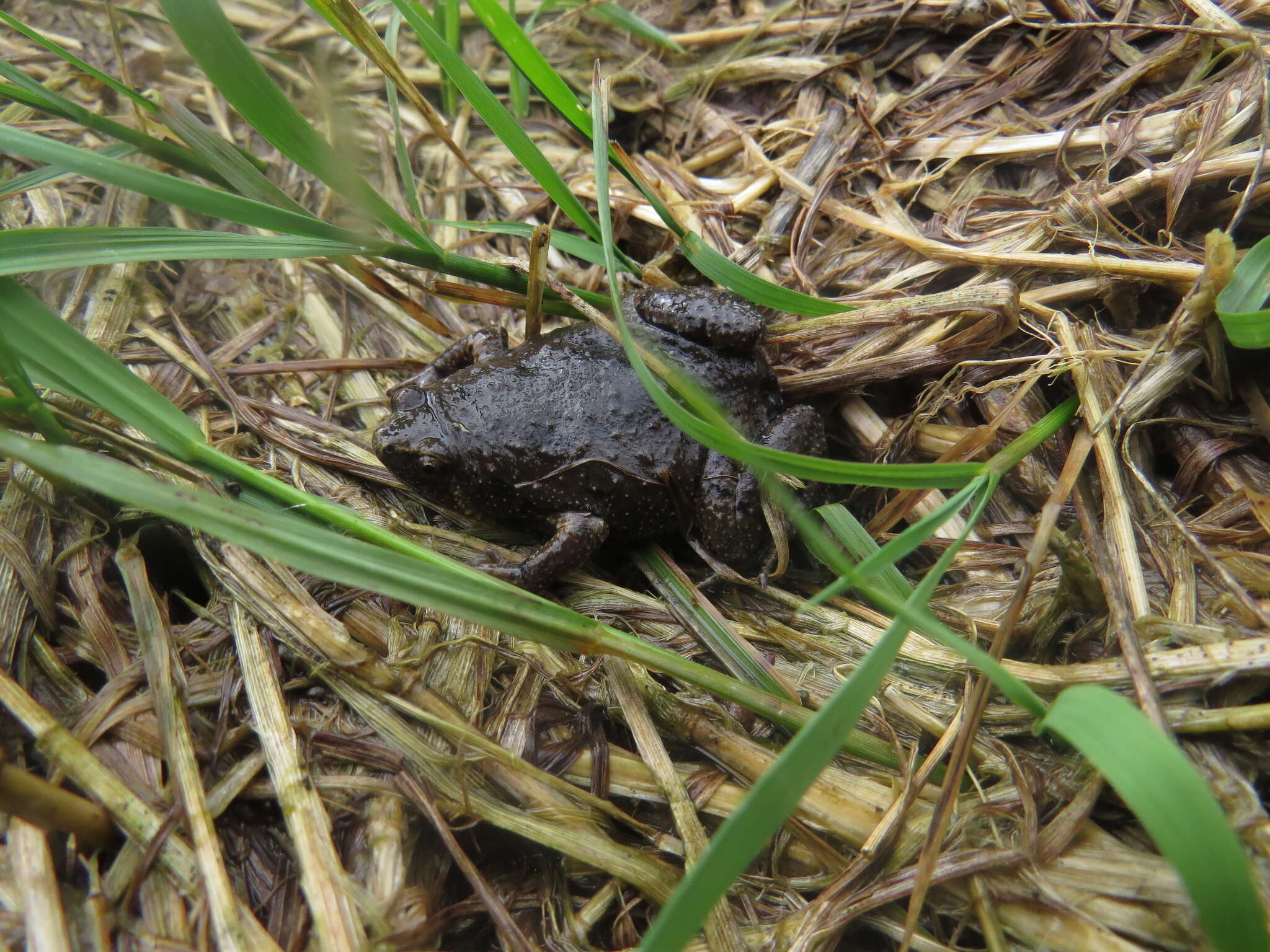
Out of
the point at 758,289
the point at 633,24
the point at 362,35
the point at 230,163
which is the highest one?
the point at 633,24

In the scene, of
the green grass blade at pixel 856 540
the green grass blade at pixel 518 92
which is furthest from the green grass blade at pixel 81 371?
the green grass blade at pixel 518 92

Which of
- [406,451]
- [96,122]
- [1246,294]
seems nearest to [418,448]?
[406,451]

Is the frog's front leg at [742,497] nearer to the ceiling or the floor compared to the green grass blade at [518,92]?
nearer to the floor

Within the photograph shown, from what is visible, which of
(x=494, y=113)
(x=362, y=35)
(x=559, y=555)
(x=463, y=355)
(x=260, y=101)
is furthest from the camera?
(x=463, y=355)

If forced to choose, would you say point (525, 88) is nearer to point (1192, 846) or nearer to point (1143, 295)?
point (1143, 295)

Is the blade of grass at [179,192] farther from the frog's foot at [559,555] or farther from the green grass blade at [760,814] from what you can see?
the green grass blade at [760,814]

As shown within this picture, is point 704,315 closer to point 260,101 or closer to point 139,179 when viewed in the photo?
point 260,101

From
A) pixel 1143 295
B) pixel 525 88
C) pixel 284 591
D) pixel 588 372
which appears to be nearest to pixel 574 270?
pixel 588 372
